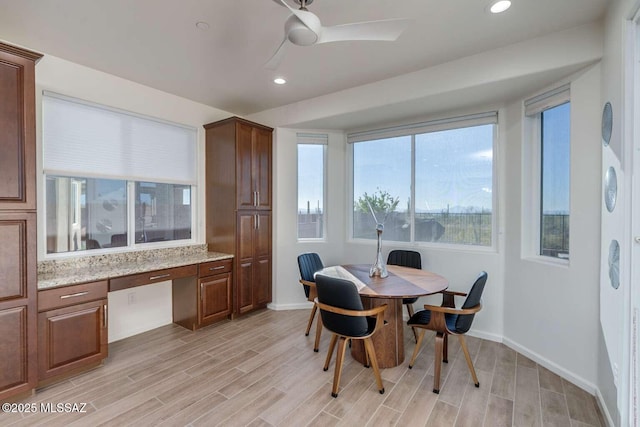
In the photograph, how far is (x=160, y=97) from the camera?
353 cm

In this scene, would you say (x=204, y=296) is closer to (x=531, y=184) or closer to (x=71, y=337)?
(x=71, y=337)

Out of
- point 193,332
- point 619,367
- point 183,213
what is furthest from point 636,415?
point 183,213

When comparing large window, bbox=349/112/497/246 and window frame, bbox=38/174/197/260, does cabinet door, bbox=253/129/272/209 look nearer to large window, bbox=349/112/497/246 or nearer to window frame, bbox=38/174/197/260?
window frame, bbox=38/174/197/260

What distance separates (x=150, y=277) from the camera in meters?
2.95

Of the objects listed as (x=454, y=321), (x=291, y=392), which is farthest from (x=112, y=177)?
(x=454, y=321)

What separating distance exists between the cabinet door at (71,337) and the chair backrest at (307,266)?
1887 millimetres

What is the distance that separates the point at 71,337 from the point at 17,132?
1.66 m

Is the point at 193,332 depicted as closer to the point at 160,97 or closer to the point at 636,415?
the point at 160,97

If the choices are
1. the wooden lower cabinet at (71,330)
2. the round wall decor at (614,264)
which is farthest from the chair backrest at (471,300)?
the wooden lower cabinet at (71,330)

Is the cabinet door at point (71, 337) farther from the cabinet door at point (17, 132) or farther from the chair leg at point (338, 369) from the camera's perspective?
the chair leg at point (338, 369)

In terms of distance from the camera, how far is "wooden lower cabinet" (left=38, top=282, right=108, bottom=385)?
2.29m

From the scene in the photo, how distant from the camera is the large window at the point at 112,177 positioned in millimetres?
2801

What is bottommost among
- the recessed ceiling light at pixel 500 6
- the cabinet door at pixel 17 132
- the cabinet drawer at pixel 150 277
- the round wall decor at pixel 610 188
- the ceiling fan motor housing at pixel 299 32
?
the cabinet drawer at pixel 150 277

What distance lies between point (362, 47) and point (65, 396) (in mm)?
3726
